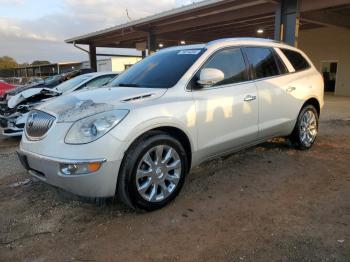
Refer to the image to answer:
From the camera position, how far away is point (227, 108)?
4.23m

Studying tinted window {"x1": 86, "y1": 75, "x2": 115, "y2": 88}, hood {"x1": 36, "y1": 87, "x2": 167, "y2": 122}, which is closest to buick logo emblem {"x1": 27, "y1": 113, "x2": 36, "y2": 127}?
hood {"x1": 36, "y1": 87, "x2": 167, "y2": 122}

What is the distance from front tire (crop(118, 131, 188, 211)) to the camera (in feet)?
11.0

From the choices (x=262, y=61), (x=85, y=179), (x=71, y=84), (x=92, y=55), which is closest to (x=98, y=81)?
(x=71, y=84)

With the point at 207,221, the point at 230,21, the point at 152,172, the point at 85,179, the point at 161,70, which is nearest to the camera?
the point at 85,179

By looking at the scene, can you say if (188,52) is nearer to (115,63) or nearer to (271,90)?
(271,90)

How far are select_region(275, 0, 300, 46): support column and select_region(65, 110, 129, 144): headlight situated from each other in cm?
964

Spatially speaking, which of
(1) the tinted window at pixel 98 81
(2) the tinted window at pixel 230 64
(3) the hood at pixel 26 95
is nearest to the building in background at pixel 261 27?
(1) the tinted window at pixel 98 81

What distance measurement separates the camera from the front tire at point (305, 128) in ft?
18.3

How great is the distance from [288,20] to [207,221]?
10042 mm

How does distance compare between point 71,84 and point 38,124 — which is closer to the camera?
point 38,124

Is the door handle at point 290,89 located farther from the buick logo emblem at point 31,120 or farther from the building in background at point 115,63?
the building in background at point 115,63

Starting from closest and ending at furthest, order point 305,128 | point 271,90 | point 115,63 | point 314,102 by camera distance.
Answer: point 271,90 < point 305,128 < point 314,102 < point 115,63

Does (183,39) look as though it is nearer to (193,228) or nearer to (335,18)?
(335,18)

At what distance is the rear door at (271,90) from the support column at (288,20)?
6910 mm
